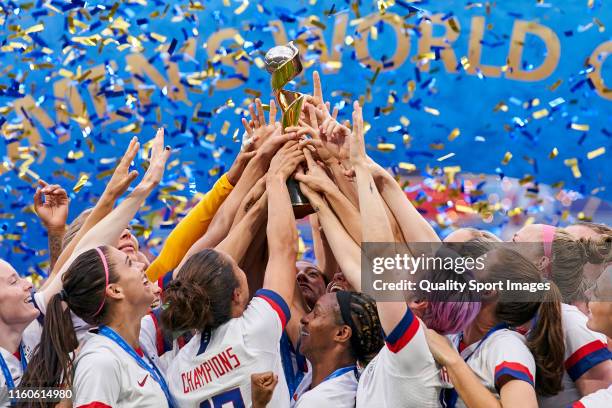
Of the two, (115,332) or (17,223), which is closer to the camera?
(115,332)

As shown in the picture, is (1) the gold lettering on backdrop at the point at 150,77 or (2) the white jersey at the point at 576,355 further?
(1) the gold lettering on backdrop at the point at 150,77

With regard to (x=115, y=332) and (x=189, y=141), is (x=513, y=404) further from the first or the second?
(x=189, y=141)

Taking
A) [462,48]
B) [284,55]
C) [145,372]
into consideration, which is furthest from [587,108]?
[145,372]

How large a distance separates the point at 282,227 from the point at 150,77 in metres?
2.99

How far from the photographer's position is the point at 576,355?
2984 mm

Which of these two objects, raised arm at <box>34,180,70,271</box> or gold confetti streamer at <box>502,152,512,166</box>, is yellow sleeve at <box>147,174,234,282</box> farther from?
gold confetti streamer at <box>502,152,512,166</box>

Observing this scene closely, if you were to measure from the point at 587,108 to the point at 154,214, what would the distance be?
9.79 ft

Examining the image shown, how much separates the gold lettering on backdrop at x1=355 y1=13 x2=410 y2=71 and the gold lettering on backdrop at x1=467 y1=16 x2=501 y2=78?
0.42m

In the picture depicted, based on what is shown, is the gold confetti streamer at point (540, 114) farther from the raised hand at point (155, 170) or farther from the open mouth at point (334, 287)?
the raised hand at point (155, 170)

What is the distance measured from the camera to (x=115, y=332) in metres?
2.96

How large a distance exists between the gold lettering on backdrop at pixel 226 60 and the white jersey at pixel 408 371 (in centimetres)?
352

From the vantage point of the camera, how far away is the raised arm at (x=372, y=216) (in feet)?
8.66

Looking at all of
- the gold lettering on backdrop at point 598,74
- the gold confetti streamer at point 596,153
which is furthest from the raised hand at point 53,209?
the gold lettering on backdrop at point 598,74

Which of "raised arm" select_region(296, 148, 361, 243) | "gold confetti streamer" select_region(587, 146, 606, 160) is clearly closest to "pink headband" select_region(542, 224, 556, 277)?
"raised arm" select_region(296, 148, 361, 243)
